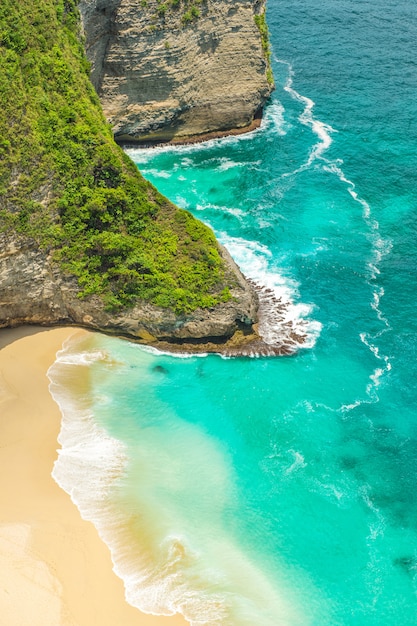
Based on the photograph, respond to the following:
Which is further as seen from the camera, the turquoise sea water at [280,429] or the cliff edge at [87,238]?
the cliff edge at [87,238]

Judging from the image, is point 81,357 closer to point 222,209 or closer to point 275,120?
point 222,209

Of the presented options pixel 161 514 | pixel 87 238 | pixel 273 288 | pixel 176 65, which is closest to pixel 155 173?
pixel 176 65

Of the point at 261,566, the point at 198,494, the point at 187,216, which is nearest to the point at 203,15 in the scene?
the point at 187,216

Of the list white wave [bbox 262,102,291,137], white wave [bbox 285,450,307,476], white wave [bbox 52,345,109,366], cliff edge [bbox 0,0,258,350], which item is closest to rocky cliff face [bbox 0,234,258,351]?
cliff edge [bbox 0,0,258,350]

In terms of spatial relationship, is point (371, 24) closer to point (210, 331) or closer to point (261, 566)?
point (210, 331)

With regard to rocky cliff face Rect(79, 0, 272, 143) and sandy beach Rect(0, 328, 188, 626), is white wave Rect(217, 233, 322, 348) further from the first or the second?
rocky cliff face Rect(79, 0, 272, 143)

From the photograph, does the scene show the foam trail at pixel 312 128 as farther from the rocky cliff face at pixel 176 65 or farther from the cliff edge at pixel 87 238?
the cliff edge at pixel 87 238

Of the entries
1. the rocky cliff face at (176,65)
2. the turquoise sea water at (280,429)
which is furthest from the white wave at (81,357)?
the rocky cliff face at (176,65)

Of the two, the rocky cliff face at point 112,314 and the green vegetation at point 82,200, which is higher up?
the green vegetation at point 82,200
